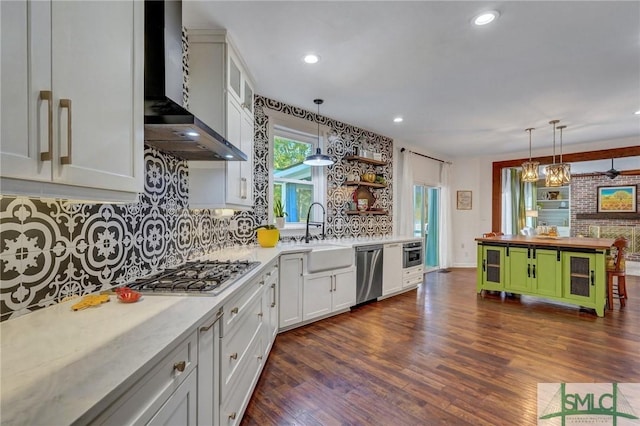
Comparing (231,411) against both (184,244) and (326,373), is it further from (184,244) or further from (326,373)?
(184,244)

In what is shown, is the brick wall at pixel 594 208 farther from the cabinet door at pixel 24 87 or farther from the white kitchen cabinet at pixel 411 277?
the cabinet door at pixel 24 87

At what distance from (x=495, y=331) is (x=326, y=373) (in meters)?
1.99

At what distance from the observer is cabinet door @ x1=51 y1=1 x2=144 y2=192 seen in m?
0.88

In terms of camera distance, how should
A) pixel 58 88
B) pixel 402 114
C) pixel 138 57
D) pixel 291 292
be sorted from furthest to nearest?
1. pixel 402 114
2. pixel 291 292
3. pixel 138 57
4. pixel 58 88

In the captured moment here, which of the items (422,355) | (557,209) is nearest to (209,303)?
(422,355)

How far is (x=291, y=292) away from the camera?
3.08m

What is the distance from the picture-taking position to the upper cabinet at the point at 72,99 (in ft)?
2.45

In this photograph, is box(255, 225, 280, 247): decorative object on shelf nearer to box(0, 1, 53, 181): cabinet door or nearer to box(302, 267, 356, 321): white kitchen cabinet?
box(302, 267, 356, 321): white kitchen cabinet

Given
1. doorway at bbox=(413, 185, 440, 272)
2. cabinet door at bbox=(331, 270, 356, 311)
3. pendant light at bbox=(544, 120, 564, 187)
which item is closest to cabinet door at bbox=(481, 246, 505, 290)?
pendant light at bbox=(544, 120, 564, 187)

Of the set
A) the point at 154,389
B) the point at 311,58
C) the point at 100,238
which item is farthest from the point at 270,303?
the point at 311,58

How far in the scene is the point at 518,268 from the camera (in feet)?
14.3

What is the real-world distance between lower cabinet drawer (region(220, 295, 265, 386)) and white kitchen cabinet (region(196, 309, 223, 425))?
56 mm

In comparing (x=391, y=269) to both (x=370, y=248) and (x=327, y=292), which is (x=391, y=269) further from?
(x=327, y=292)

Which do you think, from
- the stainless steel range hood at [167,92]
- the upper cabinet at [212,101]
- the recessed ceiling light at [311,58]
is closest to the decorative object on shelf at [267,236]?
the upper cabinet at [212,101]
